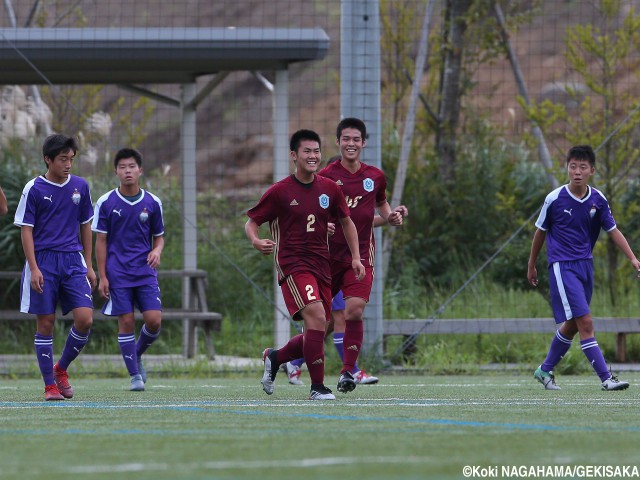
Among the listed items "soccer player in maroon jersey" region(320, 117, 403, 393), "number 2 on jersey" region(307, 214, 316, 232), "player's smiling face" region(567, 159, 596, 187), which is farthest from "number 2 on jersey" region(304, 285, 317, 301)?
"player's smiling face" region(567, 159, 596, 187)

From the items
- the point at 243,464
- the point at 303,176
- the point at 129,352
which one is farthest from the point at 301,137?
the point at 243,464

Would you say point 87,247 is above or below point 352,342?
above

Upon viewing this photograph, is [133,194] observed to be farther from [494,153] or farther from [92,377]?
[494,153]

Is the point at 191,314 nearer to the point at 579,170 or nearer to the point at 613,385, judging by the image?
the point at 579,170

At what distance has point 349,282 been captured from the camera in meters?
11.2

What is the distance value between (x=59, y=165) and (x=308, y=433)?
4154 millimetres

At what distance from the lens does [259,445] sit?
244 inches

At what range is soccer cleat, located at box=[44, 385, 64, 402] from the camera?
9.89 metres

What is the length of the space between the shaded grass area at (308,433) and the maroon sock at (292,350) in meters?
0.29

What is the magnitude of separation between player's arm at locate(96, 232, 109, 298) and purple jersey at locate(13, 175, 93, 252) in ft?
3.19

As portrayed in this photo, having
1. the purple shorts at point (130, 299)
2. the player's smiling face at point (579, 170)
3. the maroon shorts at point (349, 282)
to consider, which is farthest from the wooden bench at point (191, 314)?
the player's smiling face at point (579, 170)

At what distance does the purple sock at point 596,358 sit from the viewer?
11.0 m

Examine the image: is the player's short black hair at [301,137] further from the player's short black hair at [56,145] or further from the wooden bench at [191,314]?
the wooden bench at [191,314]

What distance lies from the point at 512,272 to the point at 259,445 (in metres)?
12.6
